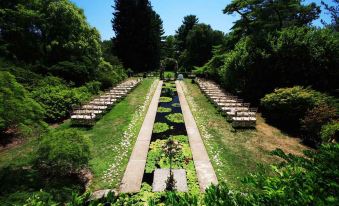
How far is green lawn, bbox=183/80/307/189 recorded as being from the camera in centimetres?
1166

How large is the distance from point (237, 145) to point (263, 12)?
21.6m

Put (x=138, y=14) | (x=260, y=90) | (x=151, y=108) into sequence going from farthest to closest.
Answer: (x=138, y=14) → (x=260, y=90) → (x=151, y=108)

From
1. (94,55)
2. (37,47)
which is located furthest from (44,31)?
(94,55)

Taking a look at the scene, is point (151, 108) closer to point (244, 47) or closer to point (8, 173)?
point (244, 47)

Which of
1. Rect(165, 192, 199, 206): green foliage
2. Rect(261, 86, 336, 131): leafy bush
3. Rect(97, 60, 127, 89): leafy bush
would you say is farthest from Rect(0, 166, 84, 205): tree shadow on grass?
Rect(97, 60, 127, 89): leafy bush

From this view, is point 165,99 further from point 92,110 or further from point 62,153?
point 62,153

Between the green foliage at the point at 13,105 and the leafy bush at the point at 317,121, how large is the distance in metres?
15.0

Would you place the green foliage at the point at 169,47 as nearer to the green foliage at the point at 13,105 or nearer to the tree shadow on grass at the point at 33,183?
the green foliage at the point at 13,105

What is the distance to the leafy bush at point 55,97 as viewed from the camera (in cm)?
1950

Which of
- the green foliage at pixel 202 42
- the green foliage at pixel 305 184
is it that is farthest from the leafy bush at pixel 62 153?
the green foliage at pixel 202 42

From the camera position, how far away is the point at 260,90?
26125 mm

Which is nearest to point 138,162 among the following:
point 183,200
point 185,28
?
point 183,200

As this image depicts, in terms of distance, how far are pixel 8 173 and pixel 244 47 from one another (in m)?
23.7

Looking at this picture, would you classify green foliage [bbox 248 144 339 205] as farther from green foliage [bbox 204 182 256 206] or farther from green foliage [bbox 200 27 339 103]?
green foliage [bbox 200 27 339 103]
